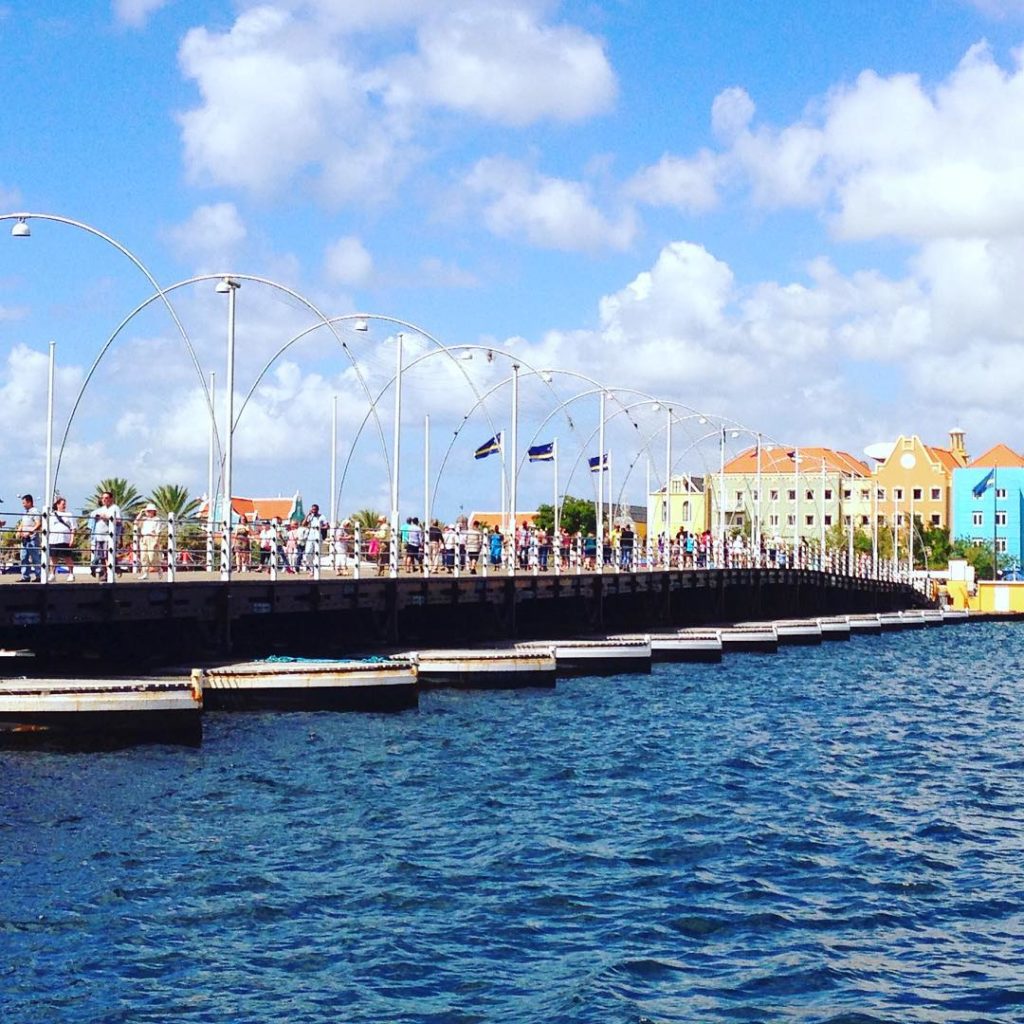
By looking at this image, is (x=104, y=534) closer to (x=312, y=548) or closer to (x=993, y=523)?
(x=312, y=548)

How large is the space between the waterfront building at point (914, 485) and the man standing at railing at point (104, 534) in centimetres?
13813

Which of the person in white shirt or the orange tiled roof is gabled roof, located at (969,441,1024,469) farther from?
the person in white shirt

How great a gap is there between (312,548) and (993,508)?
13160 centimetres

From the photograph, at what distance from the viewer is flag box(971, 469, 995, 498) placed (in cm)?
15512

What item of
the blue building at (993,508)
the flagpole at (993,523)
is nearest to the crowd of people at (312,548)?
the flagpole at (993,523)

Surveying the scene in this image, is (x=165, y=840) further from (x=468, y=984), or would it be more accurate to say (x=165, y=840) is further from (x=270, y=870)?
(x=468, y=984)

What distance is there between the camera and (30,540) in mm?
35938

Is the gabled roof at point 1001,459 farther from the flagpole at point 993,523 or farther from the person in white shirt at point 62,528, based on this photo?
the person in white shirt at point 62,528

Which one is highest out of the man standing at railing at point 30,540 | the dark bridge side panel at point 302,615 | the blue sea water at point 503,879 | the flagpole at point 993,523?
the flagpole at point 993,523

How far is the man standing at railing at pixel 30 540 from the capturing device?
32719 millimetres

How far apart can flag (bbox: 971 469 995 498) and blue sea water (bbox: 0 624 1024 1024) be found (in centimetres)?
12562

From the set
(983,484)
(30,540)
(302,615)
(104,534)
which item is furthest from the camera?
(983,484)

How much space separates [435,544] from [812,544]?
10551 cm

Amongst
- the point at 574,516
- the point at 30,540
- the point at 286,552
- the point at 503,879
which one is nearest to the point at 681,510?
the point at 574,516
